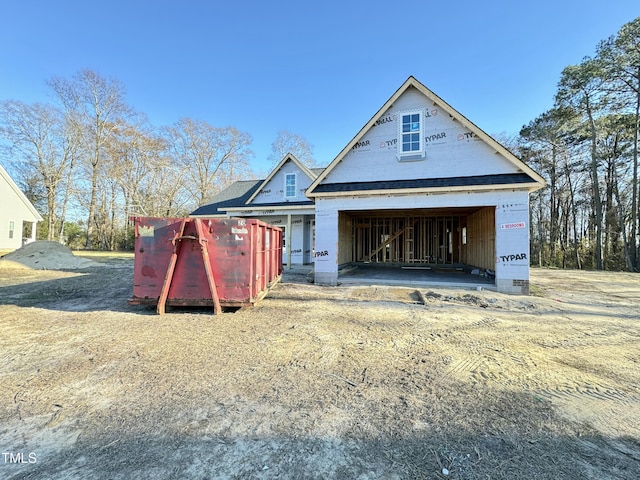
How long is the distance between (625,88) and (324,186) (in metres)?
23.3

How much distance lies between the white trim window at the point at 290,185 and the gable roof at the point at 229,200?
9.64 feet

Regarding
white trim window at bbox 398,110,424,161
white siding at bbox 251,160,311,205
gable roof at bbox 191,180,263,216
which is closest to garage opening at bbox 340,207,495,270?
white siding at bbox 251,160,311,205

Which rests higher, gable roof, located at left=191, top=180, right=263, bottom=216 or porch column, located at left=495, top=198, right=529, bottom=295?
gable roof, located at left=191, top=180, right=263, bottom=216

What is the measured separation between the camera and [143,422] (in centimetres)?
265

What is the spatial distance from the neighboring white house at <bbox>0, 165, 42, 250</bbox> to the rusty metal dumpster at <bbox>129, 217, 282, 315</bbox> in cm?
2828

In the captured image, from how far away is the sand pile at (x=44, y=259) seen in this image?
15672 mm

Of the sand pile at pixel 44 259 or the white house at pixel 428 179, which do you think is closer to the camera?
the white house at pixel 428 179

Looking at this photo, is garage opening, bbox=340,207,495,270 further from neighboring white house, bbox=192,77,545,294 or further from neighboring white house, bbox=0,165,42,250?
neighboring white house, bbox=0,165,42,250

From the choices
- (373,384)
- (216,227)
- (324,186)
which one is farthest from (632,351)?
(324,186)

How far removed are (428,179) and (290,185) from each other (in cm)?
898

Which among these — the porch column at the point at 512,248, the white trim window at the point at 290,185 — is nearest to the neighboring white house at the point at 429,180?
the porch column at the point at 512,248

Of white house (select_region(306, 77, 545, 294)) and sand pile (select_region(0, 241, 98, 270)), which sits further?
sand pile (select_region(0, 241, 98, 270))

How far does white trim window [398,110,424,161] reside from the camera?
10773 mm

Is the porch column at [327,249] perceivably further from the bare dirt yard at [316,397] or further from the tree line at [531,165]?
the tree line at [531,165]
